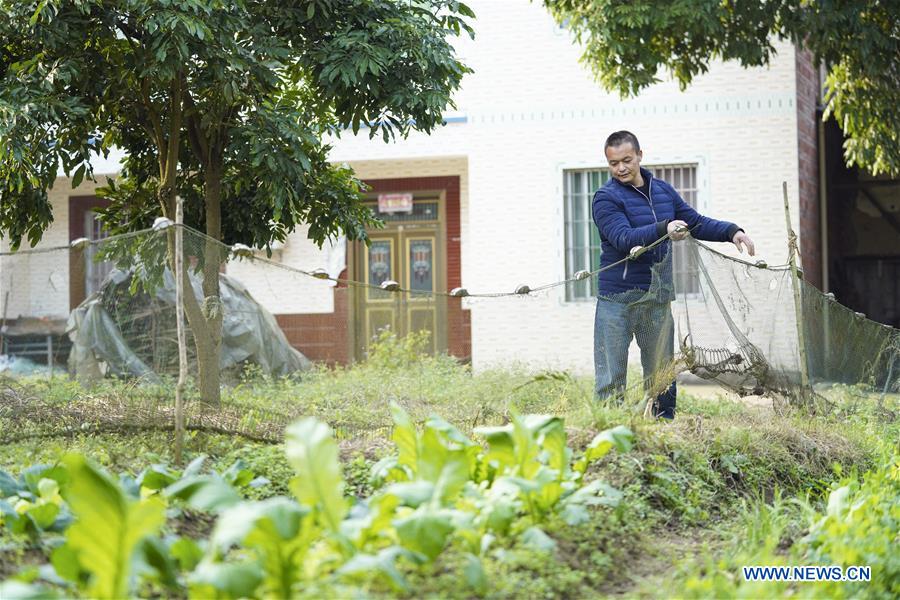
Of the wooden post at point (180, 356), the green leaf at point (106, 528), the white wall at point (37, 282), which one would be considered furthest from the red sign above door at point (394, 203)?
the green leaf at point (106, 528)

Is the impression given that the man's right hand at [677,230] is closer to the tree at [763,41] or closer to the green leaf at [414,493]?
the green leaf at [414,493]

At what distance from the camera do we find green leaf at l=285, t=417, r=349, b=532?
10.1 feet

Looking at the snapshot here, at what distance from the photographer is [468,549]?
351 centimetres

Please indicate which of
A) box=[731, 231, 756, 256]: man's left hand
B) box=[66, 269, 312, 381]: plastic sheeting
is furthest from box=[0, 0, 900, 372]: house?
box=[731, 231, 756, 256]: man's left hand

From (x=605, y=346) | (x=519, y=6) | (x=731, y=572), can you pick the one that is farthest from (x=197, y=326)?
(x=519, y=6)

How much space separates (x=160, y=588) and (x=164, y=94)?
5.64 meters

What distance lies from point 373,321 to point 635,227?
174 cm

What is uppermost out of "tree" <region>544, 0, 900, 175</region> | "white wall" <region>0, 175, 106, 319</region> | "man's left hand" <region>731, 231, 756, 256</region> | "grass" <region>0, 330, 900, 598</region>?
"tree" <region>544, 0, 900, 175</region>

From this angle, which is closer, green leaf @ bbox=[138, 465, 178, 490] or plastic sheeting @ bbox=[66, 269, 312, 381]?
green leaf @ bbox=[138, 465, 178, 490]

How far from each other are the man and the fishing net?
13 millimetres

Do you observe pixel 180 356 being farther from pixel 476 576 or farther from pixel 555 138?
pixel 555 138

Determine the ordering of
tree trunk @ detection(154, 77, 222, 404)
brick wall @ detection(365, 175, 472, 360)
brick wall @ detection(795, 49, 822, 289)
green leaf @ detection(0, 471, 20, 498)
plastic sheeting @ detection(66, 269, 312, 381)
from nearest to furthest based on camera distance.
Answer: green leaf @ detection(0, 471, 20, 498)
plastic sheeting @ detection(66, 269, 312, 381)
tree trunk @ detection(154, 77, 222, 404)
brick wall @ detection(795, 49, 822, 289)
brick wall @ detection(365, 175, 472, 360)

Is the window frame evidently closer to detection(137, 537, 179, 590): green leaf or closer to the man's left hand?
the man's left hand

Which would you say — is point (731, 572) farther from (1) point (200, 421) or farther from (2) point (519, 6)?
(2) point (519, 6)
